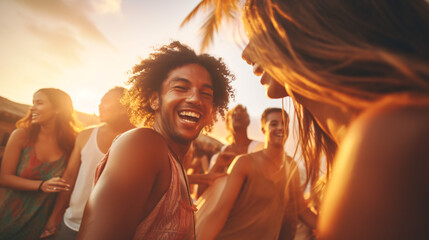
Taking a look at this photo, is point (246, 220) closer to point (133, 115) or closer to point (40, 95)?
point (133, 115)

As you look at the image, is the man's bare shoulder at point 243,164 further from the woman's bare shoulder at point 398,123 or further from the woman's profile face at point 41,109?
the woman's profile face at point 41,109

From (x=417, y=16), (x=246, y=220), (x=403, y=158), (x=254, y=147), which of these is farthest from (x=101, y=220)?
(x=254, y=147)

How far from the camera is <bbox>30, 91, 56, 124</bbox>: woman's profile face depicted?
11.8ft

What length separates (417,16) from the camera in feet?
3.17

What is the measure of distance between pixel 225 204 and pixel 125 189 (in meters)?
1.86

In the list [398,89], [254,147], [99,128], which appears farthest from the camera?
[254,147]

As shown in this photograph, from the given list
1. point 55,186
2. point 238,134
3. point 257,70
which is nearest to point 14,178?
point 55,186

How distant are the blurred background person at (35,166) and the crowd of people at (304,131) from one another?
75cm

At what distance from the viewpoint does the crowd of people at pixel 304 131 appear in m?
0.57

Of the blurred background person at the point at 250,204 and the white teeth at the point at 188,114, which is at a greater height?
the white teeth at the point at 188,114

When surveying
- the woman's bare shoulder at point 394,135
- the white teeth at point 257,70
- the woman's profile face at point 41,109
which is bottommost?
the woman's bare shoulder at point 394,135

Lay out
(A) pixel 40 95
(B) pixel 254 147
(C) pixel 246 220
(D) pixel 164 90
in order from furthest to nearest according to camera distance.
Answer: (B) pixel 254 147
(A) pixel 40 95
(C) pixel 246 220
(D) pixel 164 90

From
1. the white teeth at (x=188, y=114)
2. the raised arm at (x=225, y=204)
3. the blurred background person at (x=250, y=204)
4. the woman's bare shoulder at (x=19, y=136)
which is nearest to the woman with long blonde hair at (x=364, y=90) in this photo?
the white teeth at (x=188, y=114)

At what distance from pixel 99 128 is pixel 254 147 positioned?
334cm
